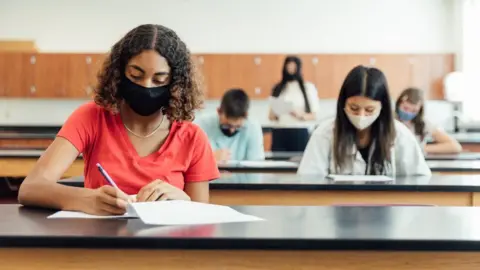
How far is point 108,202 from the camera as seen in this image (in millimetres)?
1367

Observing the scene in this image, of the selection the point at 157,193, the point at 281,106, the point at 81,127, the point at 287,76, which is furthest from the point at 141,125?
the point at 287,76

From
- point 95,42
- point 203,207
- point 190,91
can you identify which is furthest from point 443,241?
point 95,42

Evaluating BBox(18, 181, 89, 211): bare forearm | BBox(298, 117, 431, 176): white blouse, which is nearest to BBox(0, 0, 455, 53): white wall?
BBox(298, 117, 431, 176): white blouse

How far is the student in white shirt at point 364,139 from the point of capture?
2725mm

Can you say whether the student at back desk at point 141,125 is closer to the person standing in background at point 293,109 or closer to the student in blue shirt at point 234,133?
the student in blue shirt at point 234,133

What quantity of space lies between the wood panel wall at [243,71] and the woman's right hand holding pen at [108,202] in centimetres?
670

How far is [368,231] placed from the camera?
121cm

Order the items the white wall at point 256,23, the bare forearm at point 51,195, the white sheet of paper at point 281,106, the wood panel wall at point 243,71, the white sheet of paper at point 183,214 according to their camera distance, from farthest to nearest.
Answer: the white wall at point 256,23
the wood panel wall at point 243,71
the white sheet of paper at point 281,106
the bare forearm at point 51,195
the white sheet of paper at point 183,214

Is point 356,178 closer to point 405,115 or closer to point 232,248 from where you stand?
point 232,248

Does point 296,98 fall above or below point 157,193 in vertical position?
above

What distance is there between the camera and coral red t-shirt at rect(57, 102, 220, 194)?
174cm

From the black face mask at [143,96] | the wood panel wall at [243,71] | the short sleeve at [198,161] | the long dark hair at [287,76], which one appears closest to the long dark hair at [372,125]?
the short sleeve at [198,161]

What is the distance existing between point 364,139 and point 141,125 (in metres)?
1.31

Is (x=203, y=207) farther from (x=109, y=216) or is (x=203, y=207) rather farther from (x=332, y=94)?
(x=332, y=94)
